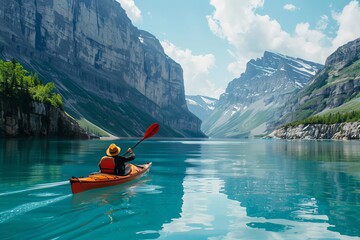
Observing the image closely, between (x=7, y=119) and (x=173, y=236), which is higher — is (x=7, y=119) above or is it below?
above

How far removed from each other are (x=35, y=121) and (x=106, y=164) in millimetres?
107483

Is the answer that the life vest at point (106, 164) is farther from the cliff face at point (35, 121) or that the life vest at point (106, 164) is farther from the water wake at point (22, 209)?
the cliff face at point (35, 121)

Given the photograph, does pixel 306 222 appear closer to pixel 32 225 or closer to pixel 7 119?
pixel 32 225

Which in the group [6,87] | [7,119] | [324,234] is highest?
[6,87]

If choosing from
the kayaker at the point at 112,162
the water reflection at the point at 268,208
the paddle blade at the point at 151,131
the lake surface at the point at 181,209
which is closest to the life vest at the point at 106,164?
the kayaker at the point at 112,162

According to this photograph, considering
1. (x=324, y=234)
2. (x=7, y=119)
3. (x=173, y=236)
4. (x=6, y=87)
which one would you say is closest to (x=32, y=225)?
(x=173, y=236)

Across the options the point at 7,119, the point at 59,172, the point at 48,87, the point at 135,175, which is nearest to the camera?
the point at 135,175

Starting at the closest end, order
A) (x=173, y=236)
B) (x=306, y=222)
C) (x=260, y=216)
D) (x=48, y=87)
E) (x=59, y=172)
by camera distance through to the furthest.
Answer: (x=173, y=236), (x=306, y=222), (x=260, y=216), (x=59, y=172), (x=48, y=87)

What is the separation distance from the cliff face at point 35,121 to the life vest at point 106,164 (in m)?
93.7

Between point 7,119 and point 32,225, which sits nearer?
point 32,225

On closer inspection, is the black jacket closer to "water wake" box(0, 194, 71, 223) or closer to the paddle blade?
"water wake" box(0, 194, 71, 223)

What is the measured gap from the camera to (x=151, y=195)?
24.9 m

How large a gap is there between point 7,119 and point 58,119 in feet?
89.6

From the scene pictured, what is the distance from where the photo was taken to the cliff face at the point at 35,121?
110 m
